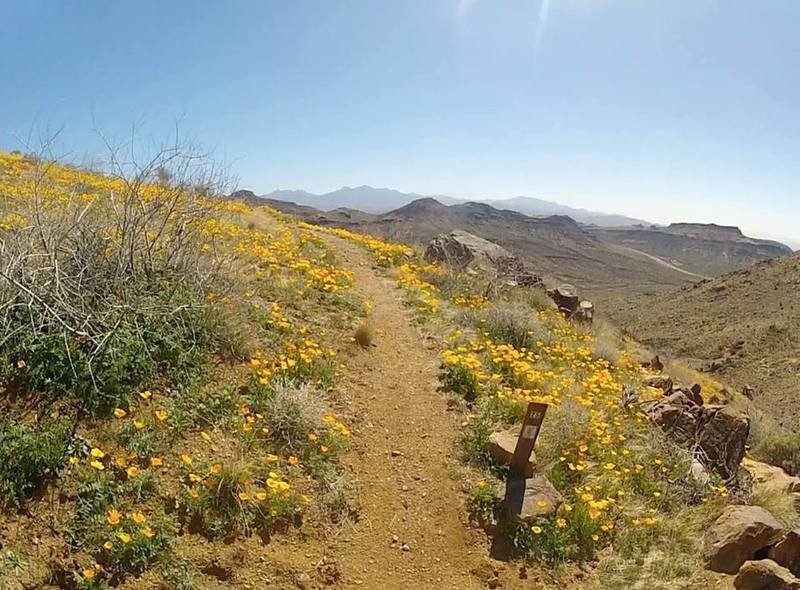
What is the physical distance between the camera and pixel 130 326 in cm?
467

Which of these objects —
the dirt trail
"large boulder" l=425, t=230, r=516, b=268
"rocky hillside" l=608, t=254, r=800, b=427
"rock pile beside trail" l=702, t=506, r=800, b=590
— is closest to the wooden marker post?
the dirt trail

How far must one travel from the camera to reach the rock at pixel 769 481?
598cm

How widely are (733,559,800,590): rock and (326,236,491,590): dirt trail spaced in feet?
6.19

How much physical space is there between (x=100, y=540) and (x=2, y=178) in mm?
10131

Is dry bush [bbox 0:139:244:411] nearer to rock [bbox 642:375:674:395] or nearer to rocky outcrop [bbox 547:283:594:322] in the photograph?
rock [bbox 642:375:674:395]

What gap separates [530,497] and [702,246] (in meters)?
164

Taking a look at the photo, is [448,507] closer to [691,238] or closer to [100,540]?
[100,540]

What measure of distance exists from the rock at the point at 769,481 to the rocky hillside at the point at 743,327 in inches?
392

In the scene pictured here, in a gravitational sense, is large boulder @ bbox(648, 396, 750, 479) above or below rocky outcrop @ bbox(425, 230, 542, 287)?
below

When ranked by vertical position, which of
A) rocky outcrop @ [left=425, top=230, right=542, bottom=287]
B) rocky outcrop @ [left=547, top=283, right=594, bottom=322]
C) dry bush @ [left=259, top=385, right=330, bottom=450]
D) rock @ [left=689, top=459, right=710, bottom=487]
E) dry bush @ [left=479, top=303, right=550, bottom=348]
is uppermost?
rocky outcrop @ [left=425, top=230, right=542, bottom=287]

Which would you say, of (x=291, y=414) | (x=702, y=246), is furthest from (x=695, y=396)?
(x=702, y=246)

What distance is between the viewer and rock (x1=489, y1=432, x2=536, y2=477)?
485 centimetres

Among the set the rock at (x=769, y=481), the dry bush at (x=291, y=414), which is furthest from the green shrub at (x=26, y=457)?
the rock at (x=769, y=481)

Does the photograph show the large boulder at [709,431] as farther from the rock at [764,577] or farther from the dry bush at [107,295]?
the dry bush at [107,295]
